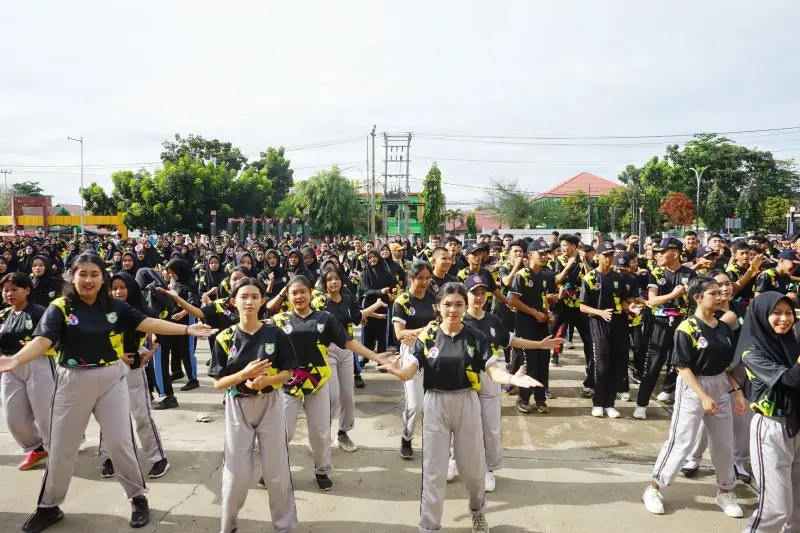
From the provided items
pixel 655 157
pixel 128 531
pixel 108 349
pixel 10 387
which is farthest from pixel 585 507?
pixel 655 157

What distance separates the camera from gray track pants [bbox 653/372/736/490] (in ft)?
13.0

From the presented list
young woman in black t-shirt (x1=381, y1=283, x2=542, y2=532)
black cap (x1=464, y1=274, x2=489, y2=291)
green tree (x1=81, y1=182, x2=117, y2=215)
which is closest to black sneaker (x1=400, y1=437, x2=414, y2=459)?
young woman in black t-shirt (x1=381, y1=283, x2=542, y2=532)

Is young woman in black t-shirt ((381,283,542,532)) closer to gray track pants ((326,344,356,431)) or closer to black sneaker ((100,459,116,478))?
gray track pants ((326,344,356,431))

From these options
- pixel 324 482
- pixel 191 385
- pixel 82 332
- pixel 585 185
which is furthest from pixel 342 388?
pixel 585 185

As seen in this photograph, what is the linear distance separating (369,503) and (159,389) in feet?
11.6

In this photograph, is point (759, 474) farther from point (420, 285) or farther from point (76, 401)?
point (76, 401)

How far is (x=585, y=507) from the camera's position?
4090mm

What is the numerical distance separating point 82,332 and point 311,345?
1.59 meters

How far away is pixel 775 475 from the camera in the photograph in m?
3.33

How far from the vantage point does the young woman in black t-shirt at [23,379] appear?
15.3ft

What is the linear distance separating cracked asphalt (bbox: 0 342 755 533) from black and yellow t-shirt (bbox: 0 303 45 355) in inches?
42.2

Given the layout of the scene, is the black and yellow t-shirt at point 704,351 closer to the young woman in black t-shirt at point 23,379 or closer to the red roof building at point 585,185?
the young woman in black t-shirt at point 23,379

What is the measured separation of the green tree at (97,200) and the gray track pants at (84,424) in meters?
34.7

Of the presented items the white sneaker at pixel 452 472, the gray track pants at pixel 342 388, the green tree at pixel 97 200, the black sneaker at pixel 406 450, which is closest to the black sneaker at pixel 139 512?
the gray track pants at pixel 342 388
